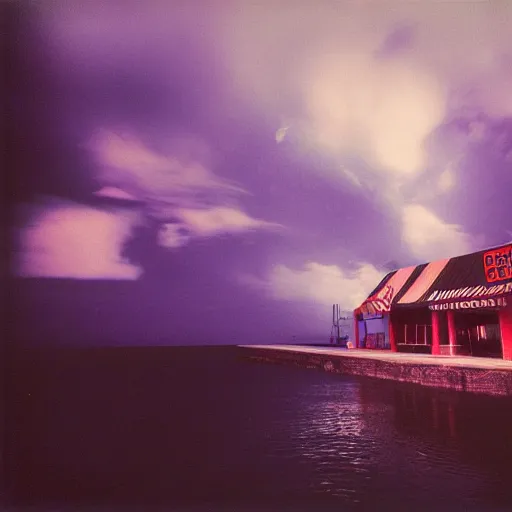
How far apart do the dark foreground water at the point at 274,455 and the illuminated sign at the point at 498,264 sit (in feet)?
20.6

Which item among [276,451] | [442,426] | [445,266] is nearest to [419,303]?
[445,266]

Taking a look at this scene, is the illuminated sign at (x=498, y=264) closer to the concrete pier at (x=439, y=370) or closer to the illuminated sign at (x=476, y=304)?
the illuminated sign at (x=476, y=304)

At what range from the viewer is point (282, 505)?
722 cm

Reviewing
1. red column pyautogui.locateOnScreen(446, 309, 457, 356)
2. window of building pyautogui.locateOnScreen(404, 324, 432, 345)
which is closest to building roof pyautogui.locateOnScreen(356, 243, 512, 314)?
red column pyautogui.locateOnScreen(446, 309, 457, 356)

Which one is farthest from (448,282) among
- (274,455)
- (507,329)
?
(274,455)

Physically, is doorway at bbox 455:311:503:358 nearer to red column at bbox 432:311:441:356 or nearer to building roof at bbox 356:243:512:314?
red column at bbox 432:311:441:356

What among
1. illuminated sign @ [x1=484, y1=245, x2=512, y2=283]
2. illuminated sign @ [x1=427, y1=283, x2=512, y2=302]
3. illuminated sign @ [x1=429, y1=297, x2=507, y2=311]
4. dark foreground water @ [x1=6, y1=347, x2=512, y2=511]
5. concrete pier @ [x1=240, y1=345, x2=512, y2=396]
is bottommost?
dark foreground water @ [x1=6, y1=347, x2=512, y2=511]

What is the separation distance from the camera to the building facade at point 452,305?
19.0 metres

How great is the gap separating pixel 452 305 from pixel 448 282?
2.11 meters

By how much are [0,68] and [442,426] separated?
1377 centimetres

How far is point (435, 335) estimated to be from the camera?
75.5ft

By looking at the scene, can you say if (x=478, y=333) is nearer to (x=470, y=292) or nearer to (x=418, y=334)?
(x=418, y=334)

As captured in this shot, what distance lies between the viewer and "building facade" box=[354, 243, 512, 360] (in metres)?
19.0

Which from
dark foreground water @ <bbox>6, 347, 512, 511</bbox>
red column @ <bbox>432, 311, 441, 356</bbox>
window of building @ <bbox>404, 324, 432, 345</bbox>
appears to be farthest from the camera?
window of building @ <bbox>404, 324, 432, 345</bbox>
